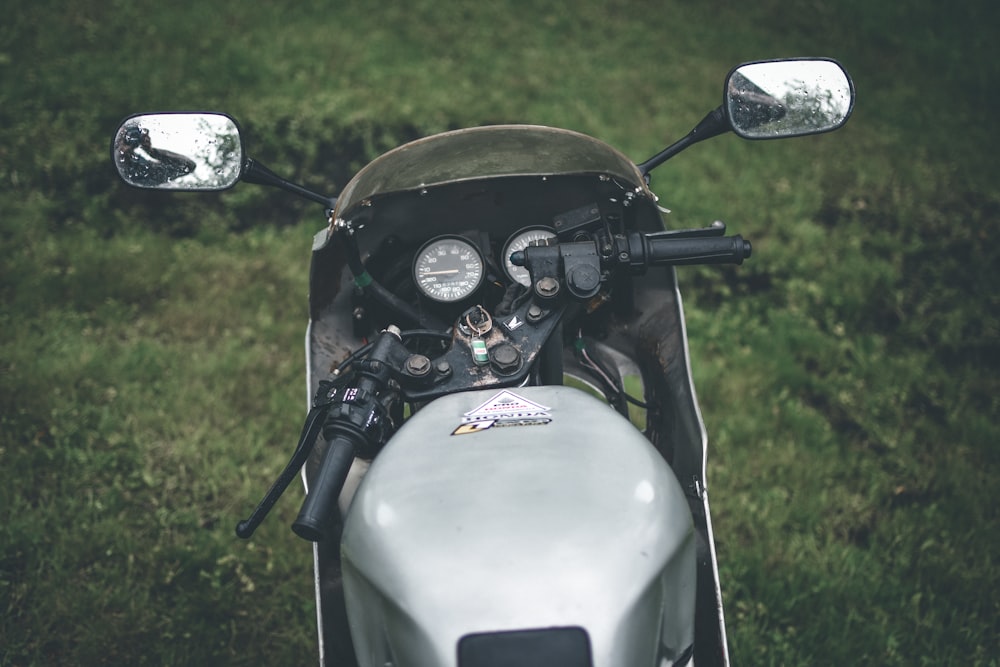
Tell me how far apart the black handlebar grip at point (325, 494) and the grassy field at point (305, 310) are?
151 cm

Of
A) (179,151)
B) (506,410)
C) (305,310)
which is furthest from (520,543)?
(305,310)

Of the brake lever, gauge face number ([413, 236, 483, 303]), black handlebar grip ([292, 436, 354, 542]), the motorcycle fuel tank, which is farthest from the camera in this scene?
gauge face number ([413, 236, 483, 303])

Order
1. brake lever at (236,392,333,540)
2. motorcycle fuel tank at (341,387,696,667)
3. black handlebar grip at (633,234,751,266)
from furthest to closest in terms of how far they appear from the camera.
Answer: black handlebar grip at (633,234,751,266)
brake lever at (236,392,333,540)
motorcycle fuel tank at (341,387,696,667)

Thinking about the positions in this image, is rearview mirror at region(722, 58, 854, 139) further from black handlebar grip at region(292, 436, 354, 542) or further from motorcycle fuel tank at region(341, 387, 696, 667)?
black handlebar grip at region(292, 436, 354, 542)

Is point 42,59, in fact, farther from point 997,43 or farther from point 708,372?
→ point 997,43

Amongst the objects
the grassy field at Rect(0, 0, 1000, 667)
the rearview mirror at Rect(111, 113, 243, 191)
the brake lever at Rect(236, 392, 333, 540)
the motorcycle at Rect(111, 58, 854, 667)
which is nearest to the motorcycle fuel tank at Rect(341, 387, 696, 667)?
the motorcycle at Rect(111, 58, 854, 667)

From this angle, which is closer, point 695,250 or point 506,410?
point 506,410

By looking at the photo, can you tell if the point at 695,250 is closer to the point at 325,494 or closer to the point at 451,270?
the point at 451,270

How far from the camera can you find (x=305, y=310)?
3.74m

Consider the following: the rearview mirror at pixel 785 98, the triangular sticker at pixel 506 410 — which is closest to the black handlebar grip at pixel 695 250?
the rearview mirror at pixel 785 98

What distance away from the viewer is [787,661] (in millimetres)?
2695

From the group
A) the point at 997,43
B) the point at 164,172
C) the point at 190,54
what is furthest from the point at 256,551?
the point at 997,43

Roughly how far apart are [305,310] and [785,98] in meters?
2.48

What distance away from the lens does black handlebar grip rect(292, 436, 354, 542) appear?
1.38 metres
